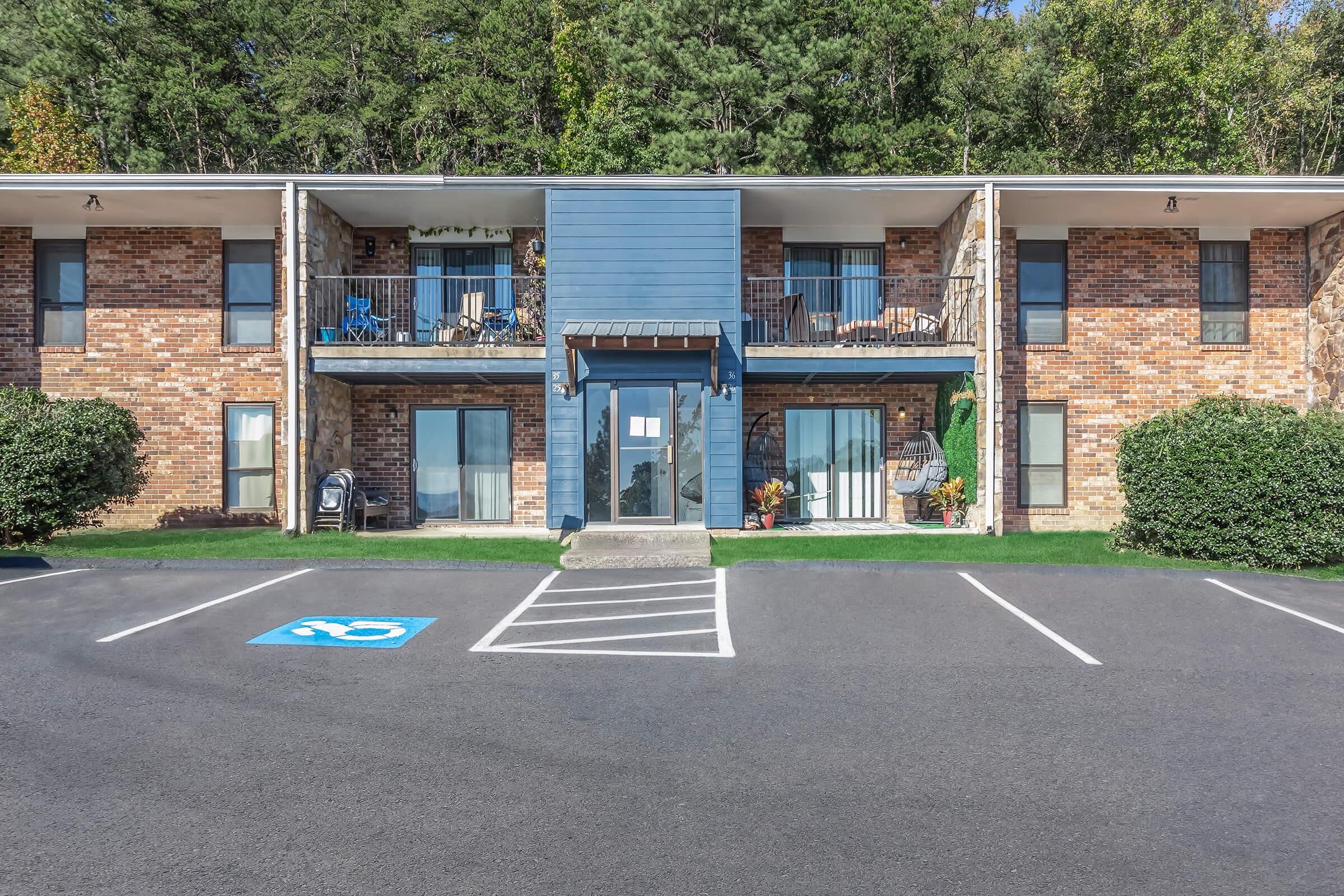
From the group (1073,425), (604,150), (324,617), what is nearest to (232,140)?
(604,150)

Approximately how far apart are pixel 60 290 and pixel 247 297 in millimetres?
3003

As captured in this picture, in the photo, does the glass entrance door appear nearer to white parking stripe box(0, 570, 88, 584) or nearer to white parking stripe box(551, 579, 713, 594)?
white parking stripe box(551, 579, 713, 594)

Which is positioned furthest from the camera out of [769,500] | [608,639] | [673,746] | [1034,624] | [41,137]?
[41,137]

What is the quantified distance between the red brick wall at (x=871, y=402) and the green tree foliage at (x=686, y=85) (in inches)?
435

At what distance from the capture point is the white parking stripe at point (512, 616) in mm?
6047

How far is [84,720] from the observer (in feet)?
14.3

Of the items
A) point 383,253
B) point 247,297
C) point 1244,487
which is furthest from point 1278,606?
point 247,297

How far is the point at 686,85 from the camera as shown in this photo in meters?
23.6

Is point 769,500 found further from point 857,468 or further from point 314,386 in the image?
point 314,386

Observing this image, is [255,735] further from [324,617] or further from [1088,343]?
[1088,343]

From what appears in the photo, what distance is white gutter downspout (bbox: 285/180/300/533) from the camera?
11328mm

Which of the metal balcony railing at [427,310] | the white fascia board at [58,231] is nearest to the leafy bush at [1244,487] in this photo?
the metal balcony railing at [427,310]

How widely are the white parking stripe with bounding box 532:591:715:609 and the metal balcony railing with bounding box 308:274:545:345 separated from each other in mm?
5325

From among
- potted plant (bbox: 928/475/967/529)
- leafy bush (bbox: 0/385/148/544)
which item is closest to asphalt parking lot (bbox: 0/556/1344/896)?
leafy bush (bbox: 0/385/148/544)
